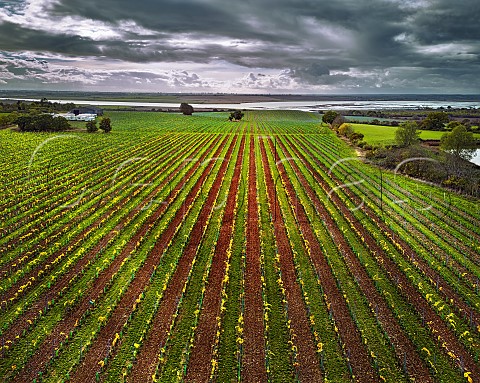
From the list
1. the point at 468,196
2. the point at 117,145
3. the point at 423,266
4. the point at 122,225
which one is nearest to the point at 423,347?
the point at 423,266

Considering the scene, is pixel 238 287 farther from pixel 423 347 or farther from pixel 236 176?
pixel 236 176

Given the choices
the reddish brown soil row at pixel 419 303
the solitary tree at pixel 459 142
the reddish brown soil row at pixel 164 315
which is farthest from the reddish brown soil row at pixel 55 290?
the solitary tree at pixel 459 142

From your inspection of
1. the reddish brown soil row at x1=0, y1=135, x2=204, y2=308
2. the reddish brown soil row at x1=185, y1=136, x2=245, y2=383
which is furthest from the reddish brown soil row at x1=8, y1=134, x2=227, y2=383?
the reddish brown soil row at x1=185, y1=136, x2=245, y2=383

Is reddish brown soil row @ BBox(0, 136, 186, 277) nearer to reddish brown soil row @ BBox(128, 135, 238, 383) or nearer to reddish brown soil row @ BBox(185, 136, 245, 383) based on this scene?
reddish brown soil row @ BBox(128, 135, 238, 383)

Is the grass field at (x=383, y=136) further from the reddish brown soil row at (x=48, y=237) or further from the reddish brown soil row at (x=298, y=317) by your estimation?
the reddish brown soil row at (x=48, y=237)

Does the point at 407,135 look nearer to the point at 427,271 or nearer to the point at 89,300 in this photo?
the point at 427,271
